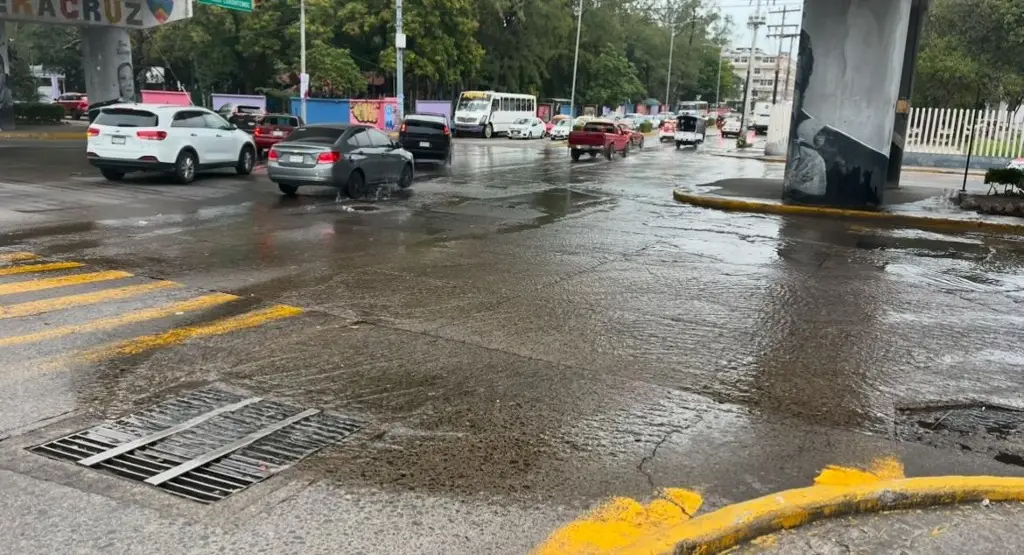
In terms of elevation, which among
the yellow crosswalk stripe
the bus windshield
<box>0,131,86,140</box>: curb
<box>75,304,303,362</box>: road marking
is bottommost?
<box>75,304,303,362</box>: road marking

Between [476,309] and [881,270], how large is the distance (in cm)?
595

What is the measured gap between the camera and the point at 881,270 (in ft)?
34.8

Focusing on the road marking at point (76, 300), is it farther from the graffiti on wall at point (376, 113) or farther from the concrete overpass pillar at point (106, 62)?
the graffiti on wall at point (376, 113)

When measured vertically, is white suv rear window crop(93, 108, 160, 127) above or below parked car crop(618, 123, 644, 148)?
above

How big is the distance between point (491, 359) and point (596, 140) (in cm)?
2780

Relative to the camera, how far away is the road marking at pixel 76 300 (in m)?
7.12

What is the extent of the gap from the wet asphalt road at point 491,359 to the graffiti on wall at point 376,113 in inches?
1501

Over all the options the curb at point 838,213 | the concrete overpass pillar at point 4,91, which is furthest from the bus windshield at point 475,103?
the curb at point 838,213

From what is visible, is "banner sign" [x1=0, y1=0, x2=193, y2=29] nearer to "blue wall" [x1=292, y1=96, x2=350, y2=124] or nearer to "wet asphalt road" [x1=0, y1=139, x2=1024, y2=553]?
"blue wall" [x1=292, y1=96, x2=350, y2=124]

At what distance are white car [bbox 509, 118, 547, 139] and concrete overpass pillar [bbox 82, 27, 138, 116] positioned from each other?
23591 millimetres

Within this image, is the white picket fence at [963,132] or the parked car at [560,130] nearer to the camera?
the white picket fence at [963,132]

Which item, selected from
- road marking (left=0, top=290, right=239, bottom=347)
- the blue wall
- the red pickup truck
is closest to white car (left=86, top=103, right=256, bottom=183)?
road marking (left=0, top=290, right=239, bottom=347)

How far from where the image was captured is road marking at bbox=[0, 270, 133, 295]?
26.0ft

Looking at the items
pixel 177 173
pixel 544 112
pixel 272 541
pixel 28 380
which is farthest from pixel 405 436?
pixel 544 112
